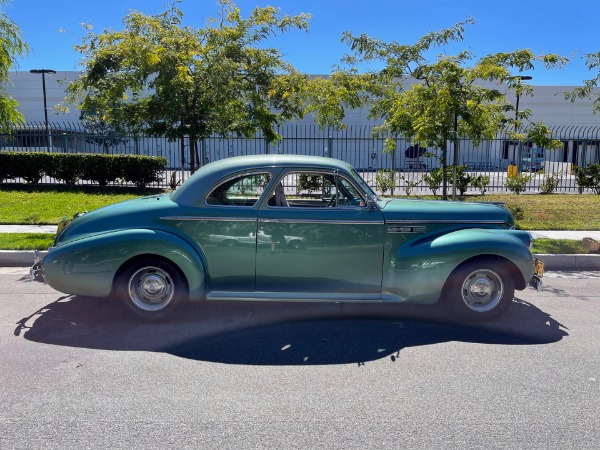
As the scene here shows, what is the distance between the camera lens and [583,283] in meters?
7.56

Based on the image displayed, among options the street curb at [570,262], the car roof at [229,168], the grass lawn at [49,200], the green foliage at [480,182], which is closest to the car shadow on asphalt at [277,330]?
the car roof at [229,168]

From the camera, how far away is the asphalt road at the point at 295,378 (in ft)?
11.2

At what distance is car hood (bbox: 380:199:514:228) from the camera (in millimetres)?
5574

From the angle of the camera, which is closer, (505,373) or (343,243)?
(505,373)

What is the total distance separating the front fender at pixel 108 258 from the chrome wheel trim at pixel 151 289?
22cm

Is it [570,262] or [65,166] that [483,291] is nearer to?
[570,262]

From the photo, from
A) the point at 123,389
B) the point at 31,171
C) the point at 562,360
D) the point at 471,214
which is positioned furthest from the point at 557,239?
the point at 31,171

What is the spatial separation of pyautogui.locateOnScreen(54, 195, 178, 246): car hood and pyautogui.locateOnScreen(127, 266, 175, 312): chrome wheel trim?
51 cm

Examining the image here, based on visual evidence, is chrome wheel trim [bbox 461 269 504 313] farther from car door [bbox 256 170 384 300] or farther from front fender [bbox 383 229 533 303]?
car door [bbox 256 170 384 300]

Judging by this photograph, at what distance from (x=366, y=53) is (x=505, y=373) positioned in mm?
8016

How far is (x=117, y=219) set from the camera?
216 inches

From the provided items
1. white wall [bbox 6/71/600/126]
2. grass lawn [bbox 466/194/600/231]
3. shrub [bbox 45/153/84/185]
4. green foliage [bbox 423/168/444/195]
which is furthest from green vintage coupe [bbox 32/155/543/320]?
white wall [bbox 6/71/600/126]

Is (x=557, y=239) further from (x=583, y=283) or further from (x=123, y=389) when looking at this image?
(x=123, y=389)

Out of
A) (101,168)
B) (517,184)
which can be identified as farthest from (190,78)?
(517,184)
